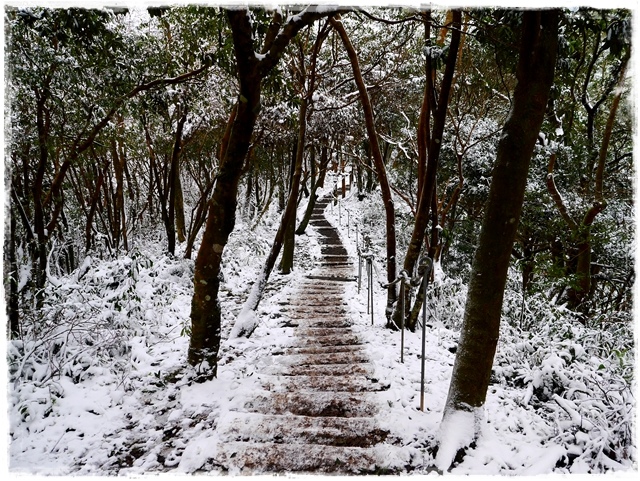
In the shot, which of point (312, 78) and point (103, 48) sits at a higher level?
point (312, 78)

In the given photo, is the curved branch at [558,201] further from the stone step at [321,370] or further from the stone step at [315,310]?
the stone step at [321,370]

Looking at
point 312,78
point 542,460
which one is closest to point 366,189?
point 312,78

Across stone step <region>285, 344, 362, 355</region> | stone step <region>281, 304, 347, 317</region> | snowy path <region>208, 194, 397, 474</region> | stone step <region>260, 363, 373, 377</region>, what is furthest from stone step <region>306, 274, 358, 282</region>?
stone step <region>260, 363, 373, 377</region>

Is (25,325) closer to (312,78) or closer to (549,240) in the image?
(312,78)

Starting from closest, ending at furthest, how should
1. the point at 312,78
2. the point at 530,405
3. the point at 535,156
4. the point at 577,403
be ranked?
1. the point at 577,403
2. the point at 530,405
3. the point at 312,78
4. the point at 535,156

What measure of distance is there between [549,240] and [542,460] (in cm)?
825

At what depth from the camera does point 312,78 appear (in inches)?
303

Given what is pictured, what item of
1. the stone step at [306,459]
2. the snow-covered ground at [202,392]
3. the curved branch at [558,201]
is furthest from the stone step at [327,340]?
the curved branch at [558,201]

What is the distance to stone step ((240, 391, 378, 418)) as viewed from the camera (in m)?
3.80

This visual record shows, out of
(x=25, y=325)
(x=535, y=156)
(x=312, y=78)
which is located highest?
(x=312, y=78)

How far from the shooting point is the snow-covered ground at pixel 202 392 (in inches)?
117

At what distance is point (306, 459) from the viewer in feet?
10.0

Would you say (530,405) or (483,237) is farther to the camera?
(530,405)

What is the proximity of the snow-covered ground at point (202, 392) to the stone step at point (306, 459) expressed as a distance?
14 centimetres
